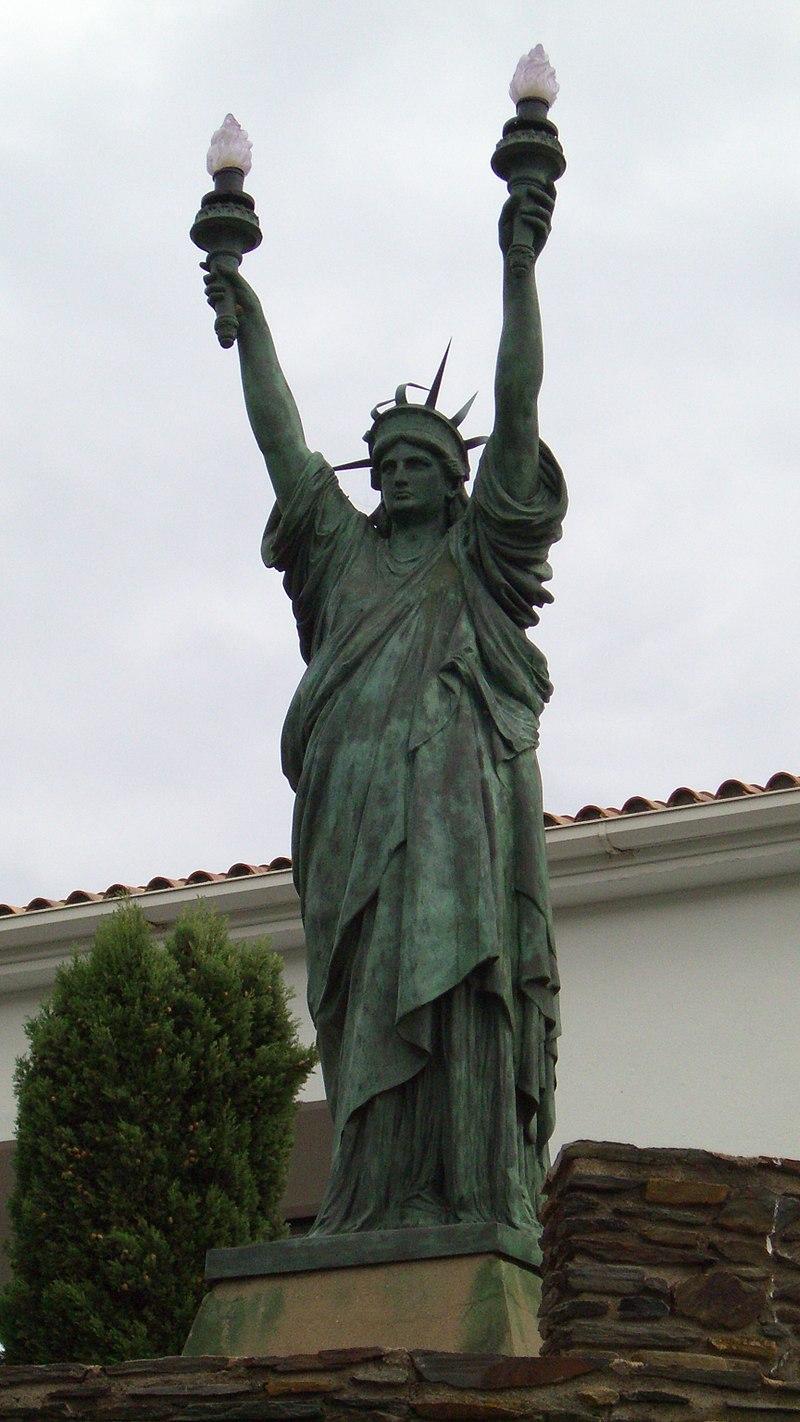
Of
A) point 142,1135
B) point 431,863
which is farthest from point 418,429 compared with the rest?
point 142,1135

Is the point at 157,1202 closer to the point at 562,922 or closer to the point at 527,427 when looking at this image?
the point at 562,922

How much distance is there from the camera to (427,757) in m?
6.34

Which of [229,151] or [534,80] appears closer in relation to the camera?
[534,80]

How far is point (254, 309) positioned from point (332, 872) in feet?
6.34

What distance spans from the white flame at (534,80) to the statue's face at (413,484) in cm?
107

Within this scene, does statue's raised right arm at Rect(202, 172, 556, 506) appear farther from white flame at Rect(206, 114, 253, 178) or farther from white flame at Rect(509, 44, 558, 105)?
white flame at Rect(206, 114, 253, 178)

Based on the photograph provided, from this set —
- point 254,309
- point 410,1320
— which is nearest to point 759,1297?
point 410,1320

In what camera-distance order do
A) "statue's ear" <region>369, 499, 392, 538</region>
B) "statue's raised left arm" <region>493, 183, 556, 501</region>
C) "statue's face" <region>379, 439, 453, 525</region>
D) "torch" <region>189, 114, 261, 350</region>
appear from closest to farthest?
"statue's raised left arm" <region>493, 183, 556, 501</region>
"statue's face" <region>379, 439, 453, 525</region>
"statue's ear" <region>369, 499, 392, 538</region>
"torch" <region>189, 114, 261, 350</region>

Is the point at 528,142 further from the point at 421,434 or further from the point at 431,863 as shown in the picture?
the point at 431,863

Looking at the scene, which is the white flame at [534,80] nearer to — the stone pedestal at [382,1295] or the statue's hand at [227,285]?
the statue's hand at [227,285]

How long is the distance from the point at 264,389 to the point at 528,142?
1.14 m

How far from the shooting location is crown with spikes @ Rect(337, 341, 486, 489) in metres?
7.00

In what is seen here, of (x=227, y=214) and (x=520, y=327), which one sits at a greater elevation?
(x=227, y=214)

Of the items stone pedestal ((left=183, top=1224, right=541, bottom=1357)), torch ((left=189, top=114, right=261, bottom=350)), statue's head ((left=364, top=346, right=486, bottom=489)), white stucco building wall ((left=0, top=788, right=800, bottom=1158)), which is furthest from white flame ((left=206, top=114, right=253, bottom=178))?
white stucco building wall ((left=0, top=788, right=800, bottom=1158))
